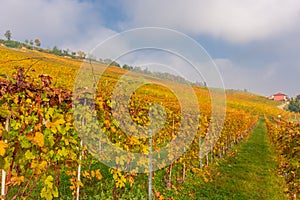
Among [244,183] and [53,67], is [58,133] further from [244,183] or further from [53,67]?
[53,67]

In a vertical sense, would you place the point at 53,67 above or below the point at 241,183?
above

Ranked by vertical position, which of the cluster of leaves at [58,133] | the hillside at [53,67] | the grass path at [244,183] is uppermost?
the hillside at [53,67]

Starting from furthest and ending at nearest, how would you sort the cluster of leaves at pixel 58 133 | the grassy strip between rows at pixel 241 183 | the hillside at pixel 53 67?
the grassy strip between rows at pixel 241 183
the hillside at pixel 53 67
the cluster of leaves at pixel 58 133

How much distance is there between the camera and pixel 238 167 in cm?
941

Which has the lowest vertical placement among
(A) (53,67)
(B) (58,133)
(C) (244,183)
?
(C) (244,183)

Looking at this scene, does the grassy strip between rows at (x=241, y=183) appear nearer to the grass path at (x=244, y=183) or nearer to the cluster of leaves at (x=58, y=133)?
the grass path at (x=244, y=183)

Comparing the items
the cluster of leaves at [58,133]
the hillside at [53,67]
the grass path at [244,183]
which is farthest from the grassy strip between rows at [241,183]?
the hillside at [53,67]

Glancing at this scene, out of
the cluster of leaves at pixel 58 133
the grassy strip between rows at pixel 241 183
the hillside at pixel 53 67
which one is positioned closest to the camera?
the cluster of leaves at pixel 58 133

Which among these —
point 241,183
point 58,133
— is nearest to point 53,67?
point 241,183

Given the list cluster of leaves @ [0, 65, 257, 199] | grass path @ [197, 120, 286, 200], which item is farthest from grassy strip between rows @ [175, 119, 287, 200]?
cluster of leaves @ [0, 65, 257, 199]

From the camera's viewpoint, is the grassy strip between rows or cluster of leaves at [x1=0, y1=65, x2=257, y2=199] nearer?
cluster of leaves at [x1=0, y1=65, x2=257, y2=199]

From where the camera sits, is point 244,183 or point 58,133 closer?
point 58,133

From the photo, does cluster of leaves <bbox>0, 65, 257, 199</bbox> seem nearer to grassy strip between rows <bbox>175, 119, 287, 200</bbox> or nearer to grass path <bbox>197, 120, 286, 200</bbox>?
grassy strip between rows <bbox>175, 119, 287, 200</bbox>

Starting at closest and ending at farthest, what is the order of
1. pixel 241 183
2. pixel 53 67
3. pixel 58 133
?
pixel 58 133 < pixel 241 183 < pixel 53 67
